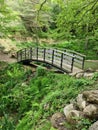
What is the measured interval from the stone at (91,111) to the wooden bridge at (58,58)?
5.78m

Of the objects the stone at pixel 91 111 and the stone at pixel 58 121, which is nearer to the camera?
the stone at pixel 91 111

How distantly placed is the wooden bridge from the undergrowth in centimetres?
79

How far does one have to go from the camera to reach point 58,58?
15.2 meters

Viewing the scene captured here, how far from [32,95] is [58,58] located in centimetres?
Answer: 315

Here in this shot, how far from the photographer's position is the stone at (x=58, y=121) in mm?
8155

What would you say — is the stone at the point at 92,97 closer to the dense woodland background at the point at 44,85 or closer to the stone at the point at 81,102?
the stone at the point at 81,102

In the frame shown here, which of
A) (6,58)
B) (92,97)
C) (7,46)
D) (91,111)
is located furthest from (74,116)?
(7,46)

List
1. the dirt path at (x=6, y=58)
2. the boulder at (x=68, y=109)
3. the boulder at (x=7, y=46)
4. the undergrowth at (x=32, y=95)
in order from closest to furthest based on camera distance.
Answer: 1. the boulder at (x=68, y=109)
2. the undergrowth at (x=32, y=95)
3. the dirt path at (x=6, y=58)
4. the boulder at (x=7, y=46)

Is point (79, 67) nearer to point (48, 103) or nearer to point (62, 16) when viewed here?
point (62, 16)

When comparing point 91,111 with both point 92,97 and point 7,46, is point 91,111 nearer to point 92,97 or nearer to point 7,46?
point 92,97

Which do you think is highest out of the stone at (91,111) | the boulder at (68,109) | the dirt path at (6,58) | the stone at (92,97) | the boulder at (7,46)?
the stone at (92,97)

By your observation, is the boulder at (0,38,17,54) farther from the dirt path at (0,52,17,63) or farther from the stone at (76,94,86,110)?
the stone at (76,94,86,110)

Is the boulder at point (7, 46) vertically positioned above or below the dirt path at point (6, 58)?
above

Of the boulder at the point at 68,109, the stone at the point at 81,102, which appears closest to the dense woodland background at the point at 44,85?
the boulder at the point at 68,109
